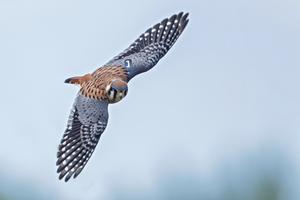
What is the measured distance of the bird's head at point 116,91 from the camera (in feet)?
92.6

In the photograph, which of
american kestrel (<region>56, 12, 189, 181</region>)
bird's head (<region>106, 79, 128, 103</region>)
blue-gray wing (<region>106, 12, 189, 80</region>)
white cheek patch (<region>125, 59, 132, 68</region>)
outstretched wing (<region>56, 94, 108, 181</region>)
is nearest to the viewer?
bird's head (<region>106, 79, 128, 103</region>)

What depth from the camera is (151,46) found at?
1209 inches

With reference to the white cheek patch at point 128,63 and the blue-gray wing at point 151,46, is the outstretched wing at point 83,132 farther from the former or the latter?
the white cheek patch at point 128,63

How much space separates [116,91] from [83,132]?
0.77m

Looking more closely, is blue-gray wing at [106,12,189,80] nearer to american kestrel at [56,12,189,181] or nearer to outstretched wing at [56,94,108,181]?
american kestrel at [56,12,189,181]

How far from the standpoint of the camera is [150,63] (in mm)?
29906

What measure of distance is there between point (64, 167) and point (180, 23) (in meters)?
3.84

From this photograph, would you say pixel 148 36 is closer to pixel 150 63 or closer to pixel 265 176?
pixel 150 63

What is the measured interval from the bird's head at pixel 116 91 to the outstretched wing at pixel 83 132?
0.84 ft

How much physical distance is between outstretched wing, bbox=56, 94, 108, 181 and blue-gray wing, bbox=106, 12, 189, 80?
2.80ft

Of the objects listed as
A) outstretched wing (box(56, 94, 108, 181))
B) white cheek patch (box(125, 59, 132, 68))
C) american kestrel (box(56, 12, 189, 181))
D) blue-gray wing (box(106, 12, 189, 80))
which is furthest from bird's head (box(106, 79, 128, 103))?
white cheek patch (box(125, 59, 132, 68))

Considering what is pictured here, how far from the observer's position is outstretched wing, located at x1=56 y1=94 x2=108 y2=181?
28.5 m

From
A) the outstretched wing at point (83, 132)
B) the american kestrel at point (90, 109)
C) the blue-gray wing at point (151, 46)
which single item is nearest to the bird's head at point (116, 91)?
the american kestrel at point (90, 109)

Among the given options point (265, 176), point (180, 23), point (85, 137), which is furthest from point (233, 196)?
point (85, 137)
